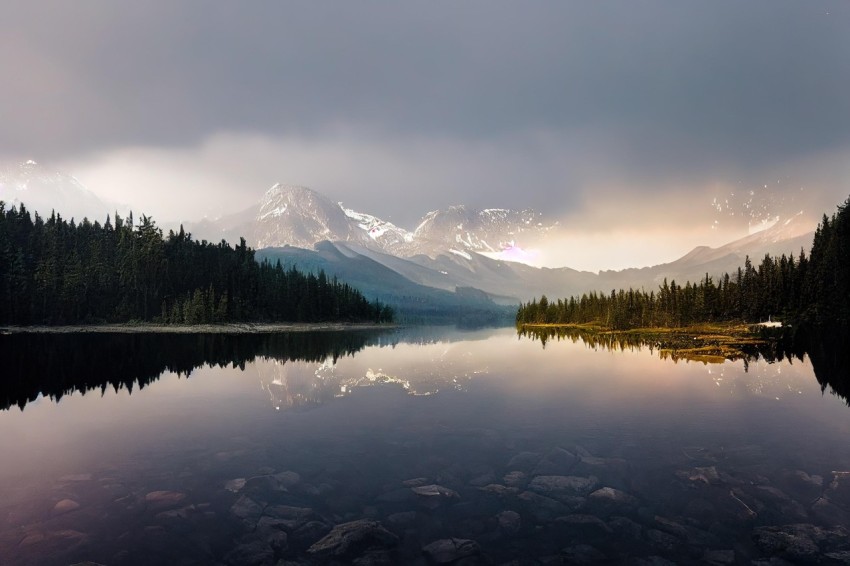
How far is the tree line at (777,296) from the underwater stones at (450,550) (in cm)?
15735

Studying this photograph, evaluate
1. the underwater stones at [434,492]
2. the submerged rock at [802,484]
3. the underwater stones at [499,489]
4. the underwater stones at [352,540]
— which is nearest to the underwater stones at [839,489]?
the submerged rock at [802,484]

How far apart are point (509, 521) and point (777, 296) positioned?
181 meters

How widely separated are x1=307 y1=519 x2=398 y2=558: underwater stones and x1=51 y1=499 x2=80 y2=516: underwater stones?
1086cm

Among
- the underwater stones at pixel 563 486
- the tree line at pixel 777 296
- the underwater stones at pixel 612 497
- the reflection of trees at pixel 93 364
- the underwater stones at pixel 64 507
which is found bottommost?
the underwater stones at pixel 64 507

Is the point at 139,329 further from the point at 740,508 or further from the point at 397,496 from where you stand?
the point at 740,508

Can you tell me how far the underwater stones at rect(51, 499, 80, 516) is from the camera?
1978 cm

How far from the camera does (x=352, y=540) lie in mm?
16938

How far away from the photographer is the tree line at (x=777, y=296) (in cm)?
14362

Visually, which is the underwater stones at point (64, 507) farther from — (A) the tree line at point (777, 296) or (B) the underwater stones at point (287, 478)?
(A) the tree line at point (777, 296)

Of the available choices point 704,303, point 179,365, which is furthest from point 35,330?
point 704,303

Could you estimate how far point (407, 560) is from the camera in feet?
51.6

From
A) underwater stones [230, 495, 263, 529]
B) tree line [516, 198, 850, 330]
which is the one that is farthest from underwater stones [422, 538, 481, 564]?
tree line [516, 198, 850, 330]

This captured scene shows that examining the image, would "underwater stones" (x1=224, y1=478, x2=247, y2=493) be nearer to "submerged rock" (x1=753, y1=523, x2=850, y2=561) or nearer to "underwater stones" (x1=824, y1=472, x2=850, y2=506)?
"submerged rock" (x1=753, y1=523, x2=850, y2=561)

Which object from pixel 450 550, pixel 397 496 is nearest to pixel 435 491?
pixel 397 496
